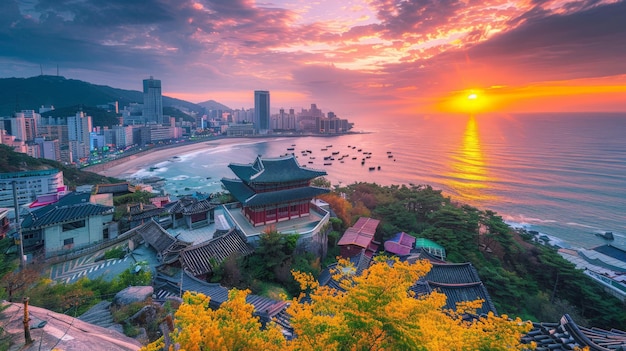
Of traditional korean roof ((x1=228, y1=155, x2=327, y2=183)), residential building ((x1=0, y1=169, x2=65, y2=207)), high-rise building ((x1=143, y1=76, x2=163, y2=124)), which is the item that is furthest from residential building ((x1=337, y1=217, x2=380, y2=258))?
high-rise building ((x1=143, y1=76, x2=163, y2=124))

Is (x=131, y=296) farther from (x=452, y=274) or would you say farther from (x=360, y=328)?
(x=452, y=274)

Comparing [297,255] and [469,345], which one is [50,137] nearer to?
[297,255]

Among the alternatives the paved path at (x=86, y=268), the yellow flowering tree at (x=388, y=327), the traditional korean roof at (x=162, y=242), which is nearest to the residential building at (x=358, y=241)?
the traditional korean roof at (x=162, y=242)

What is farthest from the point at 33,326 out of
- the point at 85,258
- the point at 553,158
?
the point at 553,158

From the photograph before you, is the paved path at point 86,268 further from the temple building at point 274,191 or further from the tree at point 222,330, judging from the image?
the tree at point 222,330

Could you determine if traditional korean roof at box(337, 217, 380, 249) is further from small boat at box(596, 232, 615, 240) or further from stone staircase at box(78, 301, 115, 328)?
small boat at box(596, 232, 615, 240)
